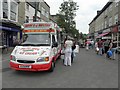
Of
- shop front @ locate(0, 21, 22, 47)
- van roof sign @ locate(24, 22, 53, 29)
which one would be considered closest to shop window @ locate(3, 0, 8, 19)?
shop front @ locate(0, 21, 22, 47)

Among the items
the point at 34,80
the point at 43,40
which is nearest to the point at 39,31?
the point at 43,40

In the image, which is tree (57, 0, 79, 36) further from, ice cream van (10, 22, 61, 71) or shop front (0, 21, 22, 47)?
ice cream van (10, 22, 61, 71)

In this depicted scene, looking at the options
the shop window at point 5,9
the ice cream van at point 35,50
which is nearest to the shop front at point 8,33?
the shop window at point 5,9

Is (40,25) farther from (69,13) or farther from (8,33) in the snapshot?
(69,13)

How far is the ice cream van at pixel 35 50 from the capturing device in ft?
22.0

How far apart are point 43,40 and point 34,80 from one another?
2.68 metres

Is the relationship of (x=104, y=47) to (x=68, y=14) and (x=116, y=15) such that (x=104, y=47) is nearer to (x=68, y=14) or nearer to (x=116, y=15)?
(x=116, y=15)

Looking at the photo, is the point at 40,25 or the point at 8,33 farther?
the point at 8,33

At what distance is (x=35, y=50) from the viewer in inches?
277

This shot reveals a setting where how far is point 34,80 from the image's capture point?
623 cm

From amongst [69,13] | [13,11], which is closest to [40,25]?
[13,11]

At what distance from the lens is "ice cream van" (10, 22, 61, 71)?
22.0 feet

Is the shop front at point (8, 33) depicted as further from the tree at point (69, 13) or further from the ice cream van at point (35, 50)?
the tree at point (69, 13)

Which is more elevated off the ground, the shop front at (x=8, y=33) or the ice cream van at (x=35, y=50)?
the shop front at (x=8, y=33)
